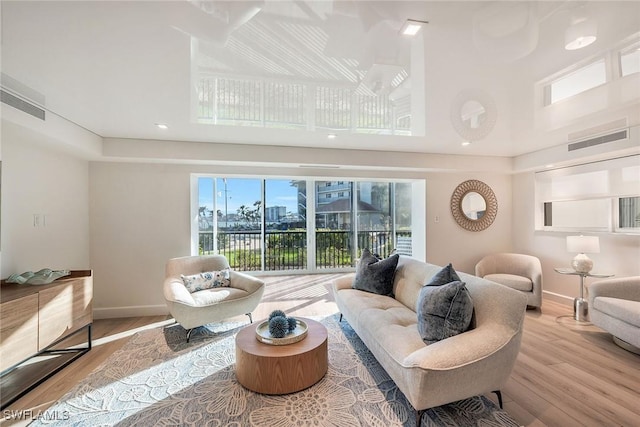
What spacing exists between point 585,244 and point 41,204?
254 inches

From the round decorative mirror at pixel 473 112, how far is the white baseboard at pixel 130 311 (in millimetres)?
4291

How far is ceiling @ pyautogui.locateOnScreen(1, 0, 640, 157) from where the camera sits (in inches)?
57.9

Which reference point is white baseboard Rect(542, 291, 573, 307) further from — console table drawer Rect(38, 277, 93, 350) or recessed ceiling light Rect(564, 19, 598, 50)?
console table drawer Rect(38, 277, 93, 350)

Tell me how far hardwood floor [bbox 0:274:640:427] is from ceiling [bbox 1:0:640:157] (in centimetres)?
219

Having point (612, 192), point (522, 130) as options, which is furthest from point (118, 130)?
point (612, 192)

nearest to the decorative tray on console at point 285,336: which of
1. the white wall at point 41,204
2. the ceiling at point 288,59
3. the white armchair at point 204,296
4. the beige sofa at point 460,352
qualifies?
the beige sofa at point 460,352

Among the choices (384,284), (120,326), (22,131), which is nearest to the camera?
(22,131)

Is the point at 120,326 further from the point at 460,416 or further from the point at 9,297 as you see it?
the point at 460,416

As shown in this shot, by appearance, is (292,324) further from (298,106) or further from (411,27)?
(411,27)

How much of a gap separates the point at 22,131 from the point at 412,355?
3.79 metres

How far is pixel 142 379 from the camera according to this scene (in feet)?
7.55

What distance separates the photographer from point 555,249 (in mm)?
4336

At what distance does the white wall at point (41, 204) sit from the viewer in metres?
2.60

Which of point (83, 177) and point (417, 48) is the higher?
point (417, 48)
